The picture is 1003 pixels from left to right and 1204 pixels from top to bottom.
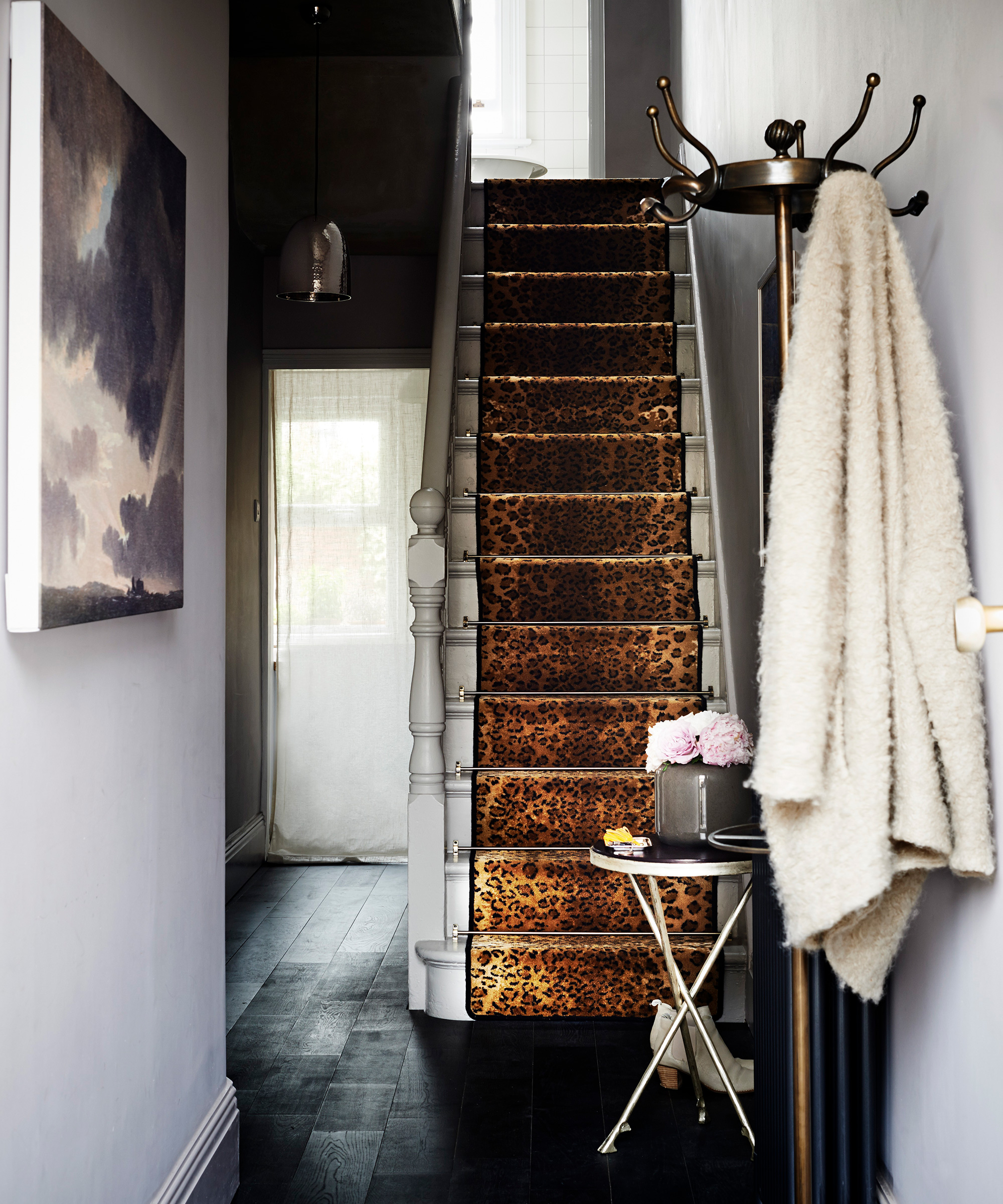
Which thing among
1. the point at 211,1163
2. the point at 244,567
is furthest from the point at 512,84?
the point at 211,1163

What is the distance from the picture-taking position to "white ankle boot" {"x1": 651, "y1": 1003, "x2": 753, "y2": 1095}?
104 inches

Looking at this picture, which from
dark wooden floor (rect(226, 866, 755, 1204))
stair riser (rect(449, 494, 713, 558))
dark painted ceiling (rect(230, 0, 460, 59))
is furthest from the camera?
stair riser (rect(449, 494, 713, 558))

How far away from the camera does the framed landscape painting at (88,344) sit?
1.33 meters

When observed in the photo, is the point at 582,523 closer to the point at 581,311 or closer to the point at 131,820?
the point at 581,311

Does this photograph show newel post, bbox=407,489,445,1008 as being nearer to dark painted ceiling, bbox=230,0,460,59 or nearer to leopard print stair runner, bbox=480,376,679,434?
leopard print stair runner, bbox=480,376,679,434

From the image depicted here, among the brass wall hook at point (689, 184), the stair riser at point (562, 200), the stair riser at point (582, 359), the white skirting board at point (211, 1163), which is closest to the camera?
the brass wall hook at point (689, 184)

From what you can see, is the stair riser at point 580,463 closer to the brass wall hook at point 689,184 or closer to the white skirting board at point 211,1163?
the brass wall hook at point 689,184

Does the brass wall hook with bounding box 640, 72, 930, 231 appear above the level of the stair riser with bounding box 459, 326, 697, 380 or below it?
below

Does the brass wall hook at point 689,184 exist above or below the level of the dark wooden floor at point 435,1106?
above

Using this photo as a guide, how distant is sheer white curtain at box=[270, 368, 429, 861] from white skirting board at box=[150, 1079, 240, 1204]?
2.85 m

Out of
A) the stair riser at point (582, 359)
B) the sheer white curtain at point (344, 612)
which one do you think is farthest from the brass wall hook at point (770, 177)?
the sheer white curtain at point (344, 612)

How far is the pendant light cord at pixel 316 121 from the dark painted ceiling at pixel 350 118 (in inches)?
0.6

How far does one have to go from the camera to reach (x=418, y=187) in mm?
4562

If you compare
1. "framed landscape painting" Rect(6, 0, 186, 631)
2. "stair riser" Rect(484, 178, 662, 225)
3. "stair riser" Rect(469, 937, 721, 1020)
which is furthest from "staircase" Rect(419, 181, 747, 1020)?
"framed landscape painting" Rect(6, 0, 186, 631)
